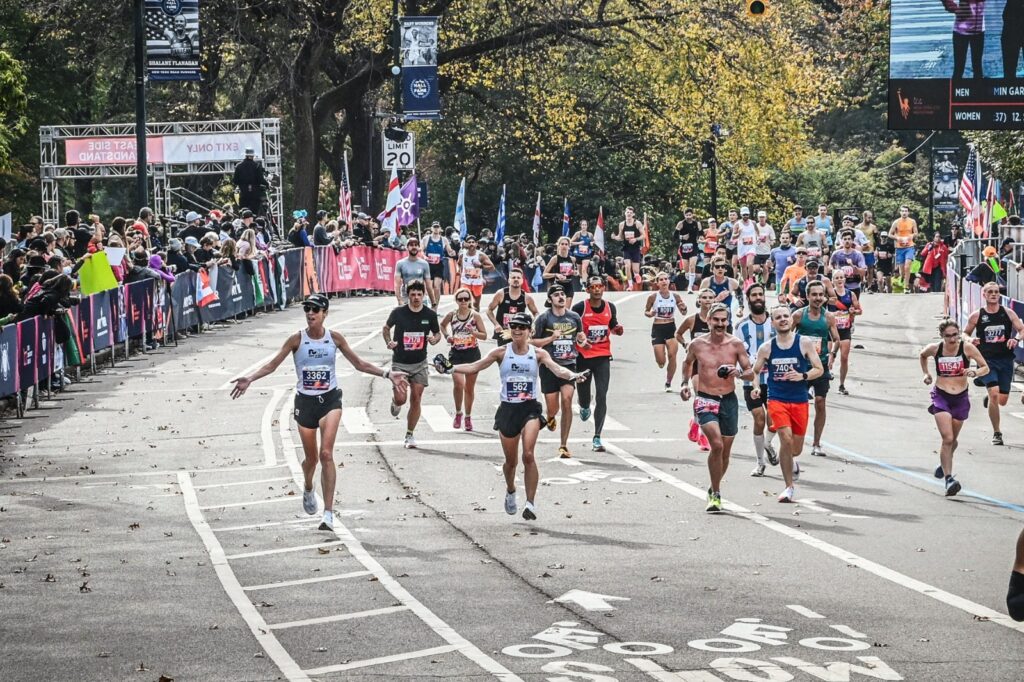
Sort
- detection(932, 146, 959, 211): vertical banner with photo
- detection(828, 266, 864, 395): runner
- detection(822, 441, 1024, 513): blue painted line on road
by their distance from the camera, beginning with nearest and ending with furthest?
detection(822, 441, 1024, 513): blue painted line on road < detection(828, 266, 864, 395): runner < detection(932, 146, 959, 211): vertical banner with photo

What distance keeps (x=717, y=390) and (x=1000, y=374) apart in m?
6.01

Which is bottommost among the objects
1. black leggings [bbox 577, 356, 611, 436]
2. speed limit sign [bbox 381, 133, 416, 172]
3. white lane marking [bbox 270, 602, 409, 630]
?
white lane marking [bbox 270, 602, 409, 630]

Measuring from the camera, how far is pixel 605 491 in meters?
18.4

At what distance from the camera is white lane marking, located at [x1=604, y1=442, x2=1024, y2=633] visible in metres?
12.5

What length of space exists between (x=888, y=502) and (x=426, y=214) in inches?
1982

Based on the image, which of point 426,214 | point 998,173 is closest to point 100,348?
point 998,173

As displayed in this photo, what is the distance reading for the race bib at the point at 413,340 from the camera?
21.5 meters

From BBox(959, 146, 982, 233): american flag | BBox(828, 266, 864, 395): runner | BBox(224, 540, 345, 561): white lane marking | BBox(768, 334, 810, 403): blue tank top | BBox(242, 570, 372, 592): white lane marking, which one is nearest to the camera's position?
BBox(242, 570, 372, 592): white lane marking

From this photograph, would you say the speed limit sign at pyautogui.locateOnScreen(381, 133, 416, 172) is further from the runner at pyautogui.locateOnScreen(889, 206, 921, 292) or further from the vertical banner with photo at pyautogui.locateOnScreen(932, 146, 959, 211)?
the vertical banner with photo at pyautogui.locateOnScreen(932, 146, 959, 211)

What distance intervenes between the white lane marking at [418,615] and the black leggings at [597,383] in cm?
521

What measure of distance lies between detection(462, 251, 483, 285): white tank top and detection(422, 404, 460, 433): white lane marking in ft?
29.5

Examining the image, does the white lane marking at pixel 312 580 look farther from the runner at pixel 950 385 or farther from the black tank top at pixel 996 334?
the black tank top at pixel 996 334

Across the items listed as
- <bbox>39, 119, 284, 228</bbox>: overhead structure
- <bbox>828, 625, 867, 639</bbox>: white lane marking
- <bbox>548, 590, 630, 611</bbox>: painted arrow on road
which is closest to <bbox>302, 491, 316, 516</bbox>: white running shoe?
<bbox>548, 590, 630, 611</bbox>: painted arrow on road

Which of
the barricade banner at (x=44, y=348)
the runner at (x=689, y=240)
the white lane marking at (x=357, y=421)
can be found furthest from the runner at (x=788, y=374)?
the runner at (x=689, y=240)
